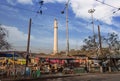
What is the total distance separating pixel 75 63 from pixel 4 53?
15.1 metres

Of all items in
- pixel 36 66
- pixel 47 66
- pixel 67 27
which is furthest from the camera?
pixel 67 27

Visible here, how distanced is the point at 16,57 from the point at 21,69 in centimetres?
390

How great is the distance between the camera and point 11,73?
29578 millimetres

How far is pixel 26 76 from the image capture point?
3089cm

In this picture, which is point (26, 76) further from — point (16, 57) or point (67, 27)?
point (67, 27)

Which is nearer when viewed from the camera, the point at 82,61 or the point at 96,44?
the point at 82,61

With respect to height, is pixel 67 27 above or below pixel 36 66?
above

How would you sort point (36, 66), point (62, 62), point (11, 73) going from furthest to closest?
1. point (62, 62)
2. point (36, 66)
3. point (11, 73)

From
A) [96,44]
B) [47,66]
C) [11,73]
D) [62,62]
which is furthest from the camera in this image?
[96,44]

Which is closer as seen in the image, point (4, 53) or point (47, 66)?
point (4, 53)

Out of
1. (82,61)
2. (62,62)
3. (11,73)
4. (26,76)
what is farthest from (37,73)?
(82,61)

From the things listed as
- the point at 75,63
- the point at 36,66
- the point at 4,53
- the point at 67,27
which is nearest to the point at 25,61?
the point at 36,66

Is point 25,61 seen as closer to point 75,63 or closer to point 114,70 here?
point 75,63

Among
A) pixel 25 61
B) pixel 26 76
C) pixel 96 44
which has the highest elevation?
pixel 96 44
